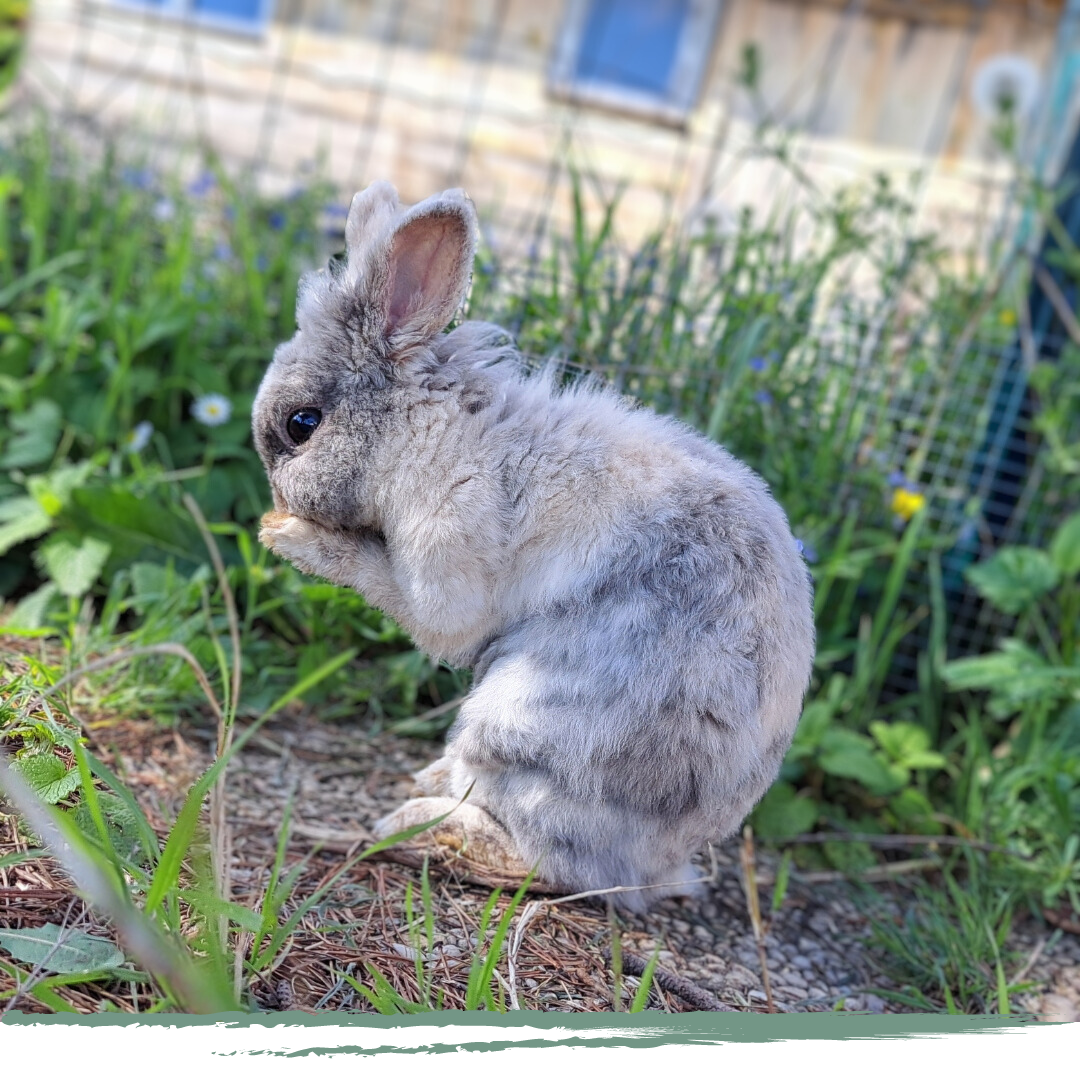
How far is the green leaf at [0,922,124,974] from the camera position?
1643 mm

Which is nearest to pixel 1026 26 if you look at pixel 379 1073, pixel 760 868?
pixel 760 868

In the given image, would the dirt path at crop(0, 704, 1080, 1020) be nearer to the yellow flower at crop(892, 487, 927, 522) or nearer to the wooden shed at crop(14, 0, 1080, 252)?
the yellow flower at crop(892, 487, 927, 522)

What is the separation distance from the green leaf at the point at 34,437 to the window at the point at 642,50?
5.88 metres

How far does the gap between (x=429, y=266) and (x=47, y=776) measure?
122cm

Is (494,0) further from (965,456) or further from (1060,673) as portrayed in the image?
(1060,673)

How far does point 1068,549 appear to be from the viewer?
3627 millimetres

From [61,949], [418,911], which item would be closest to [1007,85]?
[418,911]

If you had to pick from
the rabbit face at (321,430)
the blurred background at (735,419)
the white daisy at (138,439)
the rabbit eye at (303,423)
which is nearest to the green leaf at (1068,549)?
the blurred background at (735,419)

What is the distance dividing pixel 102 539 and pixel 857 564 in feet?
7.41

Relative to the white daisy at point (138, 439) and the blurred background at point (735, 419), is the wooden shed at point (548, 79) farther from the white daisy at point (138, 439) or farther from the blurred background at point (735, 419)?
the white daisy at point (138, 439)

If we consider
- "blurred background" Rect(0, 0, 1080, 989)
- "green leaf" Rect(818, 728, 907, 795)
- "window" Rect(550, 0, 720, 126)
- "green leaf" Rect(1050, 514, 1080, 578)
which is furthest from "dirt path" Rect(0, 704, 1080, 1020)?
"window" Rect(550, 0, 720, 126)

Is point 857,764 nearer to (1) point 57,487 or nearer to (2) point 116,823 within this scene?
(2) point 116,823

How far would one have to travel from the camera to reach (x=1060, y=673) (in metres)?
3.19

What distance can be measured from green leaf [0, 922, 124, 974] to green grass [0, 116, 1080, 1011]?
716mm
